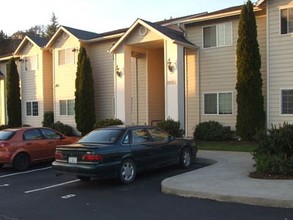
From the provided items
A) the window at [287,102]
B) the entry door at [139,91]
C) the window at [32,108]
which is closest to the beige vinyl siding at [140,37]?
the entry door at [139,91]

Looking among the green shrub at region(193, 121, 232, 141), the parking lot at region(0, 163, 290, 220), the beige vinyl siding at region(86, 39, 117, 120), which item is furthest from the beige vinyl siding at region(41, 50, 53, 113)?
the parking lot at region(0, 163, 290, 220)

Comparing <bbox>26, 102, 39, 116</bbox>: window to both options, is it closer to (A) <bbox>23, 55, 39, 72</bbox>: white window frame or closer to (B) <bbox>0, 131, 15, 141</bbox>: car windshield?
(A) <bbox>23, 55, 39, 72</bbox>: white window frame

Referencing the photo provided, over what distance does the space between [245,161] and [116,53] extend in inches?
497

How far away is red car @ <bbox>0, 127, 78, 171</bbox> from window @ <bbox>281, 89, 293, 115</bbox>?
9.97 metres

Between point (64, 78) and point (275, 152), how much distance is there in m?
19.9

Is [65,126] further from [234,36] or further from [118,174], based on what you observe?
[118,174]

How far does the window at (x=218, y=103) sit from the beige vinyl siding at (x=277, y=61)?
2.51 meters

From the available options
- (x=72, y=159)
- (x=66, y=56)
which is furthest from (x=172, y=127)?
A: (x=66, y=56)

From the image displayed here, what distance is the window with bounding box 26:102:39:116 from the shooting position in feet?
102

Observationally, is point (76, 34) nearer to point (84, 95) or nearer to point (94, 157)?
point (84, 95)

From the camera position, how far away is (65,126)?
90.8 feet

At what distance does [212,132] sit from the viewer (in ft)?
67.9

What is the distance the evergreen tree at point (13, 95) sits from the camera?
31.1m

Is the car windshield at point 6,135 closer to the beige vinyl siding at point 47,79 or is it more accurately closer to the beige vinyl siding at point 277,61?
the beige vinyl siding at point 277,61
